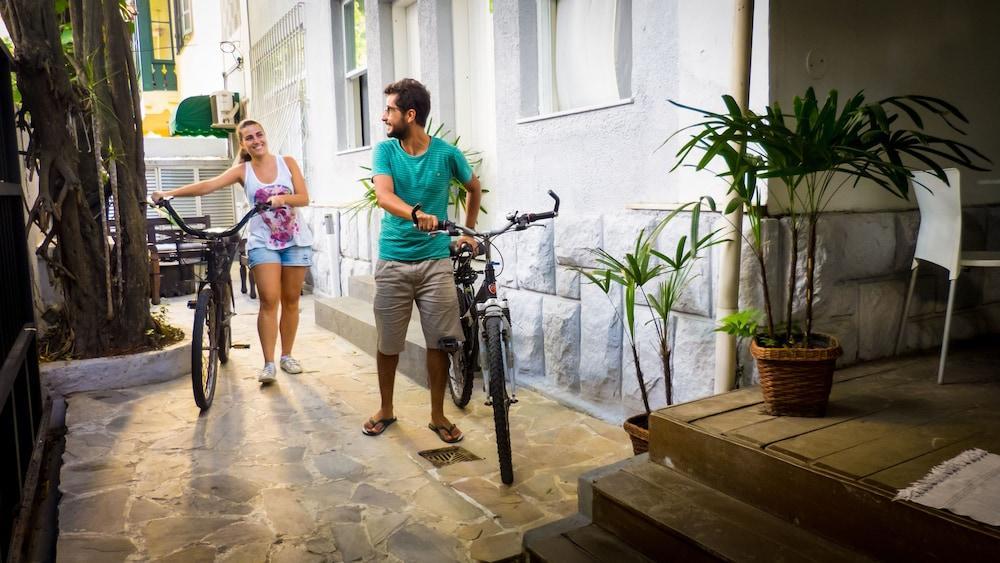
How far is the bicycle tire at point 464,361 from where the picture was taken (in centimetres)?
427

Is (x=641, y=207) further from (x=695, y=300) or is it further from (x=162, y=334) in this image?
(x=162, y=334)

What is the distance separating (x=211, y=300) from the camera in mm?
5137

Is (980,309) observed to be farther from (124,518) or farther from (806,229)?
(124,518)

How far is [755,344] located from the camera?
119 inches

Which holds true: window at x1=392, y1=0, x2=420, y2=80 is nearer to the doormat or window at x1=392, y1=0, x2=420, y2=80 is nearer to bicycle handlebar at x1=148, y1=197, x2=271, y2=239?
bicycle handlebar at x1=148, y1=197, x2=271, y2=239

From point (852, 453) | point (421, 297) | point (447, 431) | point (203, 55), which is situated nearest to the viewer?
point (852, 453)

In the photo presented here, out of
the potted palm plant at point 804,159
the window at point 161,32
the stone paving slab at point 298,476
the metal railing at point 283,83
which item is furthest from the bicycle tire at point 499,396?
the window at point 161,32

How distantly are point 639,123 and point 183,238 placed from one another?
667 cm

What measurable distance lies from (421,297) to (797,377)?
75.1 inches

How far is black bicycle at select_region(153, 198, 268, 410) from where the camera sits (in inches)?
184

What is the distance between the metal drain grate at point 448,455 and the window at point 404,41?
434cm

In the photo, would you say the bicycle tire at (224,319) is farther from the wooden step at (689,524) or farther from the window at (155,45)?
the window at (155,45)

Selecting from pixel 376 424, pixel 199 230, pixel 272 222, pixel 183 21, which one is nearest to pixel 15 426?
pixel 376 424

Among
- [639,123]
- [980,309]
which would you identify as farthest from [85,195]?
[980,309]
